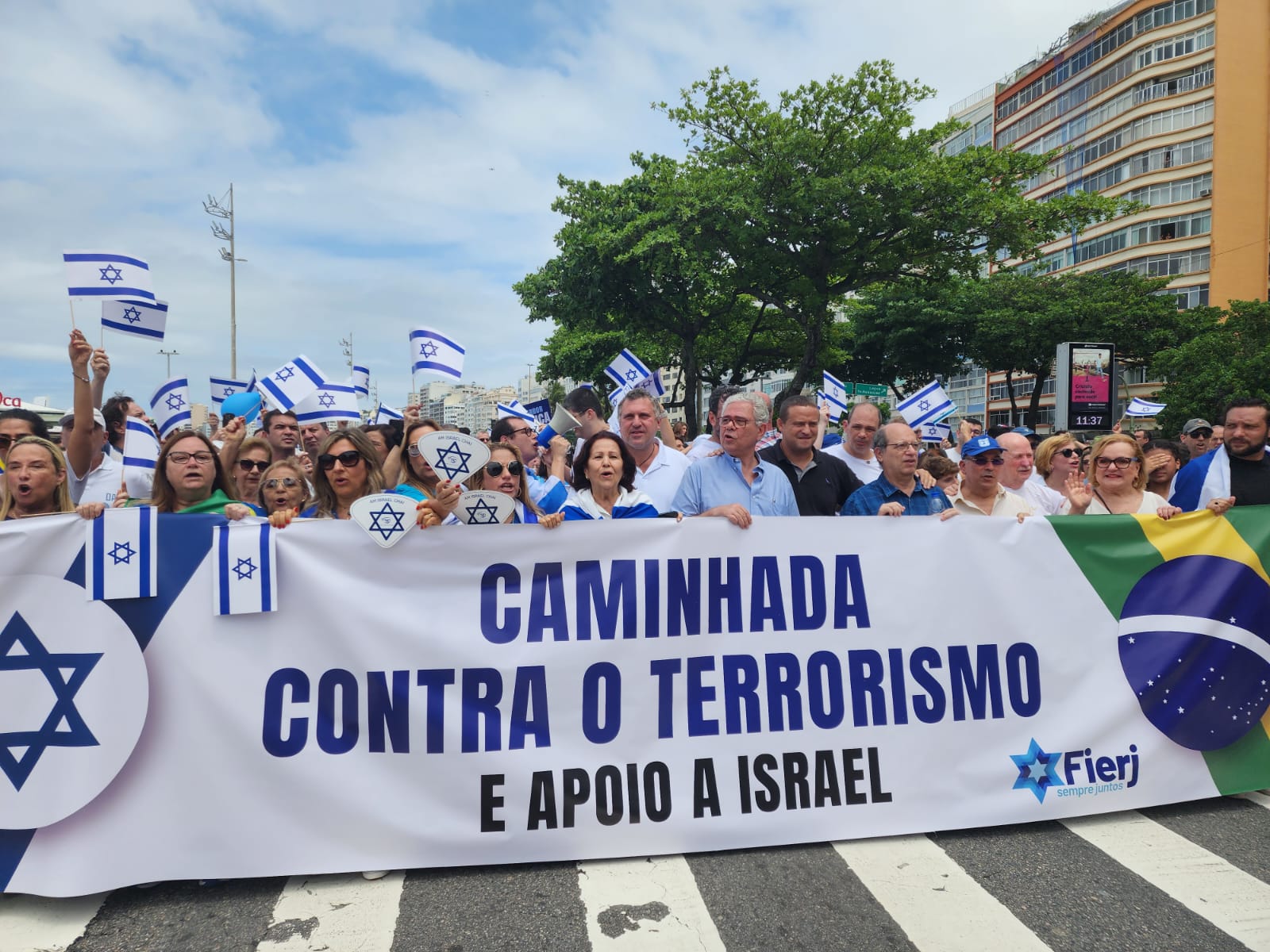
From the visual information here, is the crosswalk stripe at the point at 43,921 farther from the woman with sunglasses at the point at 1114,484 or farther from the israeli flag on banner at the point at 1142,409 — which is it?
the israeli flag on banner at the point at 1142,409

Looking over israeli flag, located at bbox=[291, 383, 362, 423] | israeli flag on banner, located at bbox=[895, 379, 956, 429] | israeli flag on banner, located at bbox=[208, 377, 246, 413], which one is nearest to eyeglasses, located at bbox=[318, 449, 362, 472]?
israeli flag, located at bbox=[291, 383, 362, 423]

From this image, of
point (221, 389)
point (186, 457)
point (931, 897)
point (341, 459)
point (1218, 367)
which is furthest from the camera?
point (1218, 367)

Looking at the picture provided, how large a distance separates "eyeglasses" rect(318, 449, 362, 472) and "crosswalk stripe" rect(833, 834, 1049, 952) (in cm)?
290

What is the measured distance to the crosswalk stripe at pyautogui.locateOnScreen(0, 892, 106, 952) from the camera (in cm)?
296

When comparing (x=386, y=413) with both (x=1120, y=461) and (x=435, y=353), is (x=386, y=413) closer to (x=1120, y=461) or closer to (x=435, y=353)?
(x=435, y=353)

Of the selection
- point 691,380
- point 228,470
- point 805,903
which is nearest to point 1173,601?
point 805,903

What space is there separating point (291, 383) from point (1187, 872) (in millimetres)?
6429

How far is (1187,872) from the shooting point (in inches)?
135

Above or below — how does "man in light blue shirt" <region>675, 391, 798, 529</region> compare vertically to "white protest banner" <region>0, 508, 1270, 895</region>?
above

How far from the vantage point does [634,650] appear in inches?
147

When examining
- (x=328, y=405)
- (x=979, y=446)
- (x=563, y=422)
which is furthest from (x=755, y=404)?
(x=328, y=405)

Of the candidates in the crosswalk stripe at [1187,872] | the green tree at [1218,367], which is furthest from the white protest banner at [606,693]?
the green tree at [1218,367]

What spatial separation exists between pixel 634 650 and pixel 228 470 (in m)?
2.66

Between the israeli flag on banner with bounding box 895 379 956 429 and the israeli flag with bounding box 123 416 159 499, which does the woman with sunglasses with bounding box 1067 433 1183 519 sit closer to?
the israeli flag on banner with bounding box 895 379 956 429
